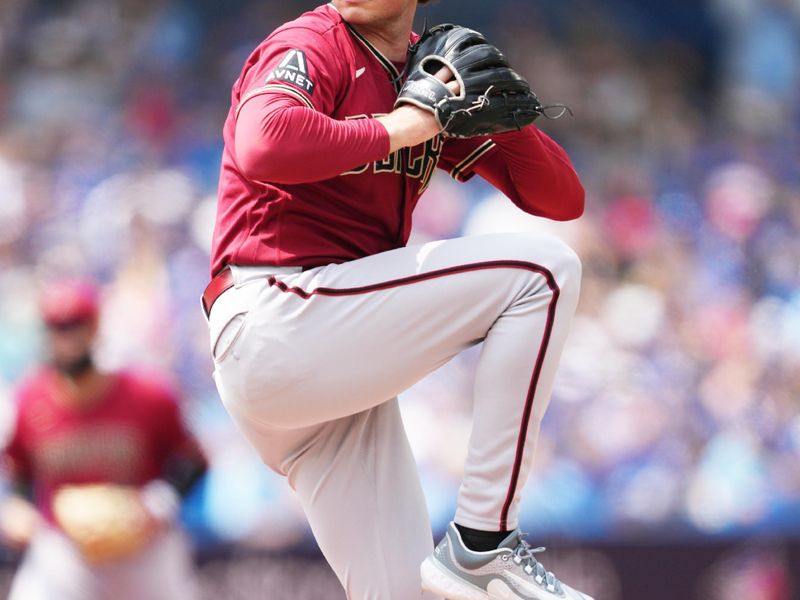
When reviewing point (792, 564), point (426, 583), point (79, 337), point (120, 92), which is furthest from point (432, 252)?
point (120, 92)

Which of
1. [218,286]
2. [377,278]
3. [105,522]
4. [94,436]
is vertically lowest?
[105,522]

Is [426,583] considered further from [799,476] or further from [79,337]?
[799,476]

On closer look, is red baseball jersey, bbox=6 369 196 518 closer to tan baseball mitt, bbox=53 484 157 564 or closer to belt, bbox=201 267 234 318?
tan baseball mitt, bbox=53 484 157 564

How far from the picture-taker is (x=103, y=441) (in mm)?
4527

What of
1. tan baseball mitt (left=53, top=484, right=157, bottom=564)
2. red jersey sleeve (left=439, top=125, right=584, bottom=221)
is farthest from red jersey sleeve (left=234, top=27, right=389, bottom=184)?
tan baseball mitt (left=53, top=484, right=157, bottom=564)

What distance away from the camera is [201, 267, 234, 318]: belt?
8.65 feet

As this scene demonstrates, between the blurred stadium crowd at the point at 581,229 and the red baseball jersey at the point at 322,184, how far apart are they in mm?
3596

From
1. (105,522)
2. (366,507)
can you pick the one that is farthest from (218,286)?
(105,522)

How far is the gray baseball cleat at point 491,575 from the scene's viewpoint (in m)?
2.43

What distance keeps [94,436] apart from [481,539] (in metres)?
2.45

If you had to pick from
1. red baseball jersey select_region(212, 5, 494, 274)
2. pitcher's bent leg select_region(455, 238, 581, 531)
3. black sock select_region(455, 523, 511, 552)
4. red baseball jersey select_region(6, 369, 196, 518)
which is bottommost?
red baseball jersey select_region(6, 369, 196, 518)

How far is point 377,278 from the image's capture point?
99.1 inches

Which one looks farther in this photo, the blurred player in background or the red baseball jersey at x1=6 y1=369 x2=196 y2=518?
the red baseball jersey at x1=6 y1=369 x2=196 y2=518

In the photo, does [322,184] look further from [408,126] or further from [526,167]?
[526,167]
